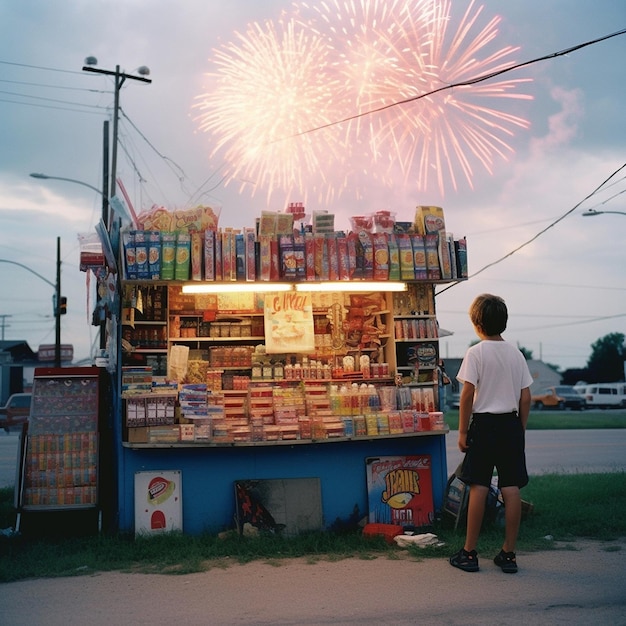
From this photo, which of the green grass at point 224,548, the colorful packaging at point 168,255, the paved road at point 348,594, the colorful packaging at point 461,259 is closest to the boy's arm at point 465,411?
the paved road at point 348,594

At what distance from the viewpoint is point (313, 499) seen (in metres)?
7.49

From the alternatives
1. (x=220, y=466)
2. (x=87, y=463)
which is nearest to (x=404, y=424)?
(x=220, y=466)

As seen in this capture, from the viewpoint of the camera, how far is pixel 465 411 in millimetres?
5754

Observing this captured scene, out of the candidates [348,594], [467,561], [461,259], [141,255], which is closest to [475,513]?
[467,561]

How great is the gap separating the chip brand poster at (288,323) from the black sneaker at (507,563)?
3946 millimetres

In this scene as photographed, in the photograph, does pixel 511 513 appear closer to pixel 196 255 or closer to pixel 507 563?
pixel 507 563

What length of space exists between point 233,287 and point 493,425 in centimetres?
365

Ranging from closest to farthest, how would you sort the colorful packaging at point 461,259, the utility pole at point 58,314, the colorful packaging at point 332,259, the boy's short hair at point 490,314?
the boy's short hair at point 490,314 < the colorful packaging at point 332,259 < the colorful packaging at point 461,259 < the utility pole at point 58,314

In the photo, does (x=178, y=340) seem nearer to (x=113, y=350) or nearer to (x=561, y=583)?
(x=113, y=350)

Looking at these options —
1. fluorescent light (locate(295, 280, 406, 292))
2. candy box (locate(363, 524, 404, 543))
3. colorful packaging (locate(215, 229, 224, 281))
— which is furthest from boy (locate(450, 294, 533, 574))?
colorful packaging (locate(215, 229, 224, 281))

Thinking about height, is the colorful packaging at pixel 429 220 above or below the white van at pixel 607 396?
above

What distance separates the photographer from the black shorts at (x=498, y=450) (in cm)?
567

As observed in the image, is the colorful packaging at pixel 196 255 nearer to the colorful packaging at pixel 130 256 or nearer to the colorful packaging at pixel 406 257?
the colorful packaging at pixel 130 256

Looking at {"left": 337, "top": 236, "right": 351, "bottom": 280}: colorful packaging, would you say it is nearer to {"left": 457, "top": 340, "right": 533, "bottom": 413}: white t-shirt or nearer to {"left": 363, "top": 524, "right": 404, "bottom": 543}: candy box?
{"left": 457, "top": 340, "right": 533, "bottom": 413}: white t-shirt
